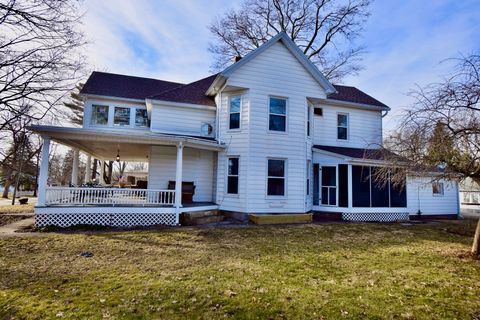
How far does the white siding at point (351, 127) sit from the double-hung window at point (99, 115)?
11.4 metres

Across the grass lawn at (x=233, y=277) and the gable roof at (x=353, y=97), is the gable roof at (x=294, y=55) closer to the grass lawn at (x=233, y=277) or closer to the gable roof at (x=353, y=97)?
the gable roof at (x=353, y=97)

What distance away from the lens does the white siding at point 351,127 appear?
15320 millimetres

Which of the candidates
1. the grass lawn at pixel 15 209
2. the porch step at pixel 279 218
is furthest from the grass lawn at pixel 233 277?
the grass lawn at pixel 15 209

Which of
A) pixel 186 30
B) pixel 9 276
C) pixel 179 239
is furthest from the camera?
pixel 186 30

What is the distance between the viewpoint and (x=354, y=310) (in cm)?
401

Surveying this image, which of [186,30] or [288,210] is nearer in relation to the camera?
[288,210]

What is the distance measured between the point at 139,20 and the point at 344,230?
12778 millimetres

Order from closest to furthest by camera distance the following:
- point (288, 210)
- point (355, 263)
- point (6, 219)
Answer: point (355, 263) → point (6, 219) → point (288, 210)

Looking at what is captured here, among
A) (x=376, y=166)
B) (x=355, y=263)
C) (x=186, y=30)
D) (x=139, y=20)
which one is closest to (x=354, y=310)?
(x=355, y=263)

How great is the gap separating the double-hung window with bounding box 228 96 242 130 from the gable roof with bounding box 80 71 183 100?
5.45 meters

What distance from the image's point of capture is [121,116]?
1480cm

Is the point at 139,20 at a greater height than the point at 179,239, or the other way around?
the point at 139,20

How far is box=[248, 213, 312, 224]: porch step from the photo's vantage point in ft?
37.7

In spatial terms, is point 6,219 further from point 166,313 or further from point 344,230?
point 344,230
